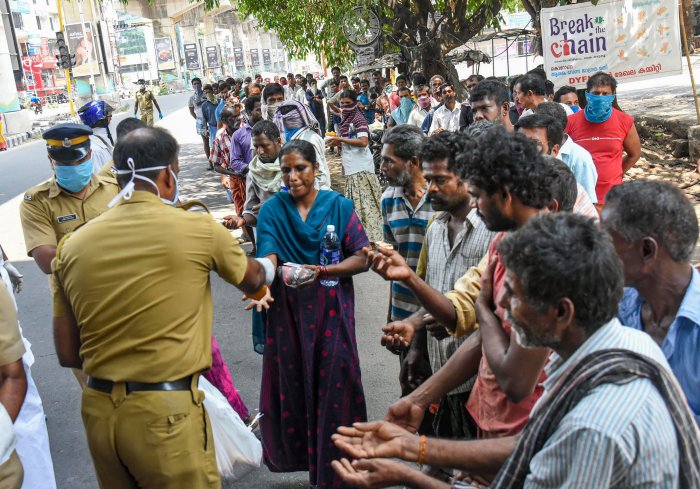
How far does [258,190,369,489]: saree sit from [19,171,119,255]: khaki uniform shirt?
3.76 ft

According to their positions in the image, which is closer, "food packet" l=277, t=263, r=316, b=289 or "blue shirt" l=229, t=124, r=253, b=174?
"food packet" l=277, t=263, r=316, b=289

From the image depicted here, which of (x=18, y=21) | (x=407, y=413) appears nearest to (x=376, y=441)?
(x=407, y=413)

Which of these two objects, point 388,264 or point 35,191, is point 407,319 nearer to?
point 388,264

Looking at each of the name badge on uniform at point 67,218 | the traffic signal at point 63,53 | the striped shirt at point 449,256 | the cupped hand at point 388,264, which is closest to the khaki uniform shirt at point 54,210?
the name badge on uniform at point 67,218

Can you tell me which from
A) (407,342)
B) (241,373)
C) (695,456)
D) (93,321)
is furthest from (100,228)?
(241,373)

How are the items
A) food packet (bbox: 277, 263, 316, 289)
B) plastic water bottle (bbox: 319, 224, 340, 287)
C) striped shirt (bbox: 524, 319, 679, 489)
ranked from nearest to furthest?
striped shirt (bbox: 524, 319, 679, 489)
food packet (bbox: 277, 263, 316, 289)
plastic water bottle (bbox: 319, 224, 340, 287)

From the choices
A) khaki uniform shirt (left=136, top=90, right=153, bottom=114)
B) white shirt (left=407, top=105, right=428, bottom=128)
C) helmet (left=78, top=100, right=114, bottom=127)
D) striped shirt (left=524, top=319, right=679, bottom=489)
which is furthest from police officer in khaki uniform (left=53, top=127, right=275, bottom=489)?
khaki uniform shirt (left=136, top=90, right=153, bottom=114)

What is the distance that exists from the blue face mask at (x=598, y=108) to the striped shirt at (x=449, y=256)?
10.2ft

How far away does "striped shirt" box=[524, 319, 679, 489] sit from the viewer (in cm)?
138

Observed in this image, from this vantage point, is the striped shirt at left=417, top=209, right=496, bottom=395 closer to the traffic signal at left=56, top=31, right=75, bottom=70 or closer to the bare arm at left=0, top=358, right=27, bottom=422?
the bare arm at left=0, top=358, right=27, bottom=422

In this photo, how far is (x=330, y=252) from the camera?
3.57 m

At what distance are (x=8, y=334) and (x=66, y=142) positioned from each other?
182 centimetres

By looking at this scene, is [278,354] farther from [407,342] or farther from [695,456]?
[695,456]

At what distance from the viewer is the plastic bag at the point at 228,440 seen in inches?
125
